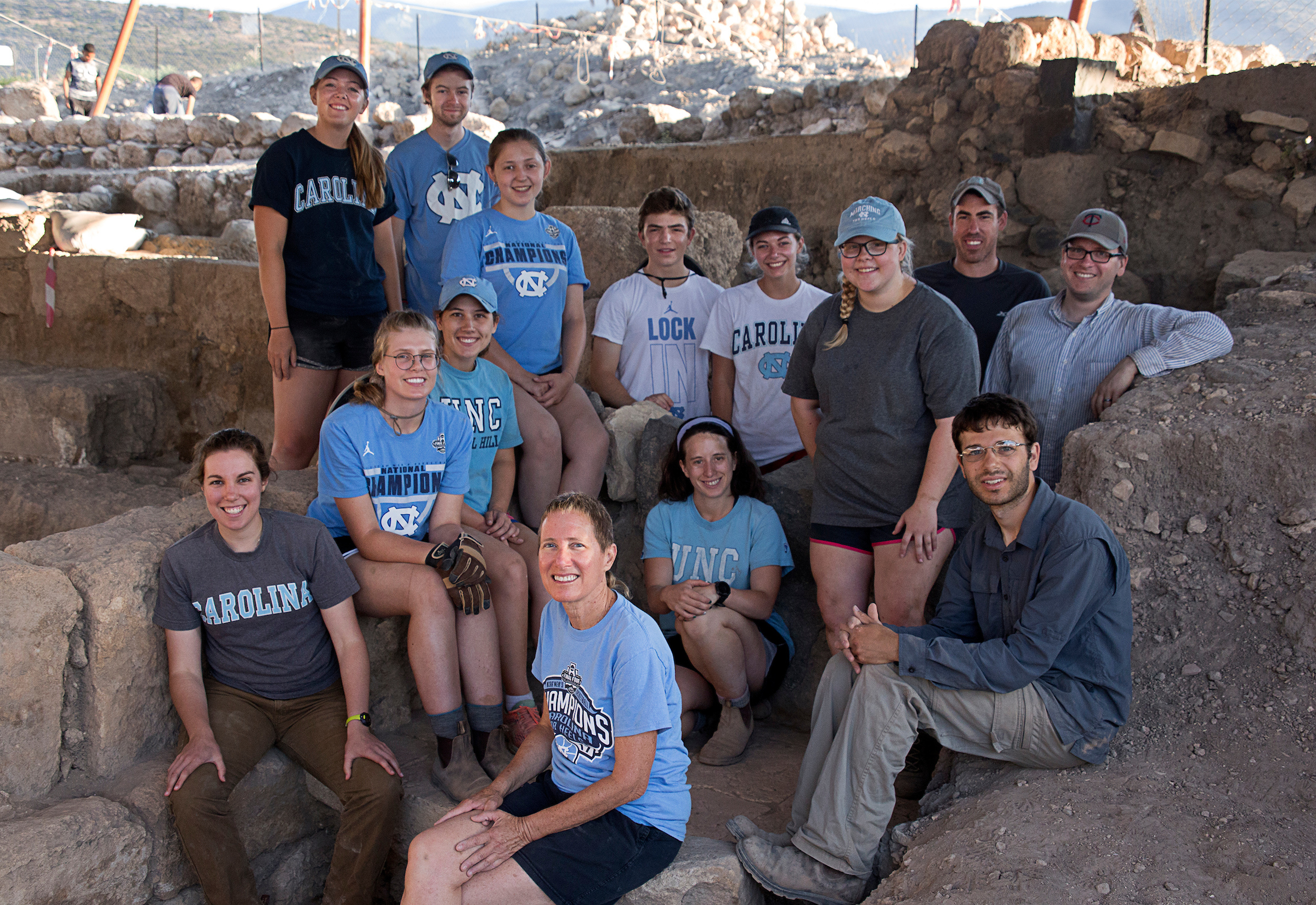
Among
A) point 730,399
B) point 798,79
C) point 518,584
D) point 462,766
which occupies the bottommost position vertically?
point 462,766

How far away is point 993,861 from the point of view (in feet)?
7.95

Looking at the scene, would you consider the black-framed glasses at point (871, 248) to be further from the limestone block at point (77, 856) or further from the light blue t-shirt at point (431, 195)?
the limestone block at point (77, 856)

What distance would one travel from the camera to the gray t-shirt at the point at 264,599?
2908mm

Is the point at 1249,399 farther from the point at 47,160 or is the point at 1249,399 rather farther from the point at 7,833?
the point at 47,160

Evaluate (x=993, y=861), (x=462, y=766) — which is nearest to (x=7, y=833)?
(x=462, y=766)

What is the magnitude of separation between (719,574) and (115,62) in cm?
1568

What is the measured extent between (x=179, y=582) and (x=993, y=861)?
92.6 inches

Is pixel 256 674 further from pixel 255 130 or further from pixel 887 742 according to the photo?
pixel 255 130

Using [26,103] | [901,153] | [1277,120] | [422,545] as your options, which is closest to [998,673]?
[422,545]

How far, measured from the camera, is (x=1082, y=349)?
11.4ft

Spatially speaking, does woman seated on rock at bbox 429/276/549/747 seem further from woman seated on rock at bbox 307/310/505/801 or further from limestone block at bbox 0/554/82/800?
limestone block at bbox 0/554/82/800

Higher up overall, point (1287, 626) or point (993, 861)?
point (1287, 626)

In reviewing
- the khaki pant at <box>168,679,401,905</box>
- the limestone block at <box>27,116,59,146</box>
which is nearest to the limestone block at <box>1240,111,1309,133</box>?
the khaki pant at <box>168,679,401,905</box>

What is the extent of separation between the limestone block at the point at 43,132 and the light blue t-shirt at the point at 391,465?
1217cm
